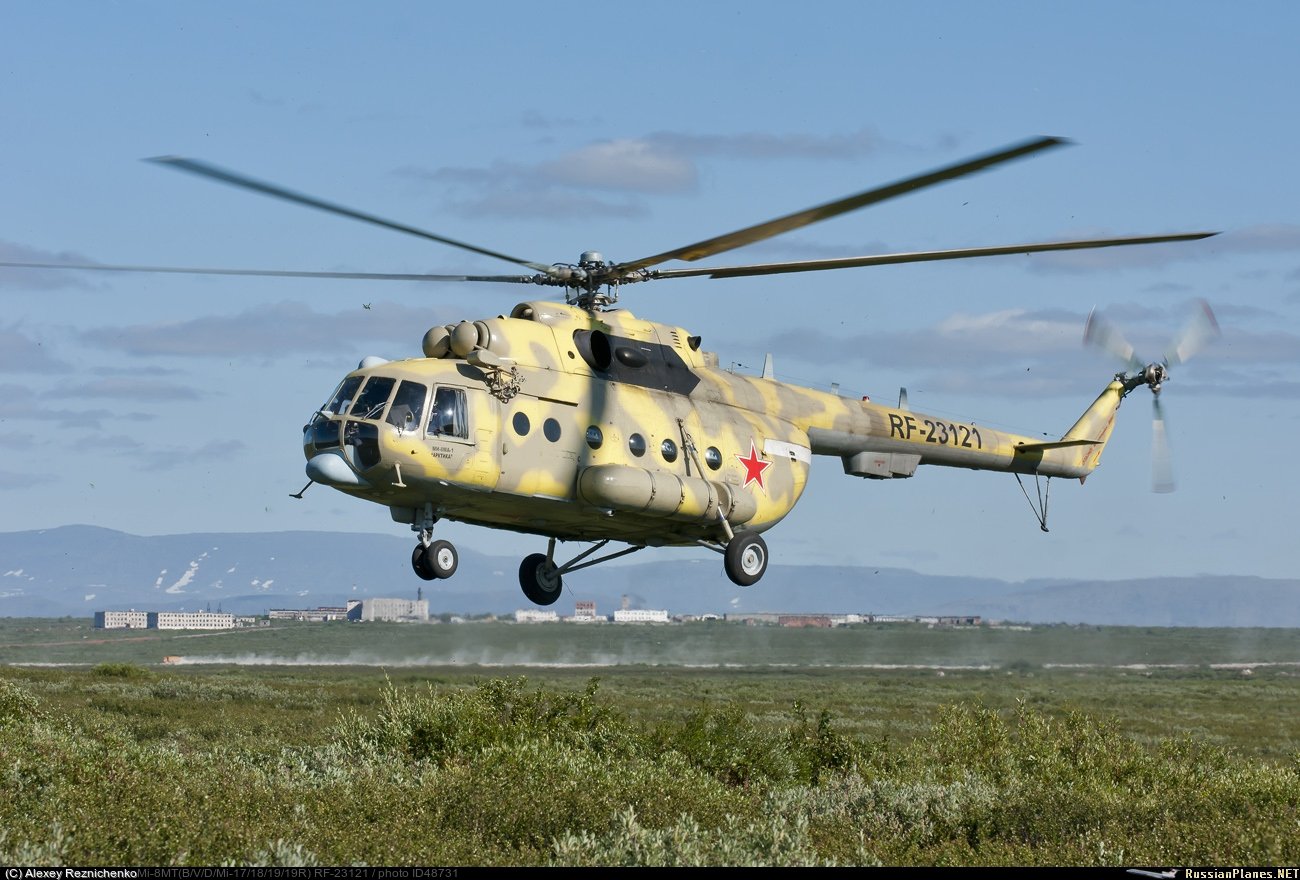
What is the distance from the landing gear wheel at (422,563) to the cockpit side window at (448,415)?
65.9 inches

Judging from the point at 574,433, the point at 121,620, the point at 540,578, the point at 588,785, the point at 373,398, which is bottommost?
the point at 121,620

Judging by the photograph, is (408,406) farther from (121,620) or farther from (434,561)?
(121,620)

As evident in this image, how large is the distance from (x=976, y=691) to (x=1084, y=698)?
6.07 meters

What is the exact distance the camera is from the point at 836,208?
18.2 meters

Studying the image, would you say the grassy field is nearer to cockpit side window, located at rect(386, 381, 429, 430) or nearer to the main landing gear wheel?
the main landing gear wheel

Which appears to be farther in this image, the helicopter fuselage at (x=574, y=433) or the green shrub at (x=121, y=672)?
the green shrub at (x=121, y=672)

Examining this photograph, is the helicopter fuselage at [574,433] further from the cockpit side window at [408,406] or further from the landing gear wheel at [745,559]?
the landing gear wheel at [745,559]

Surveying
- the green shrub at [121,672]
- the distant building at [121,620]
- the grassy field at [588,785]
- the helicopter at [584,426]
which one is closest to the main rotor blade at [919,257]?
the helicopter at [584,426]

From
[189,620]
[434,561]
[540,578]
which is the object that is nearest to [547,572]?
[540,578]

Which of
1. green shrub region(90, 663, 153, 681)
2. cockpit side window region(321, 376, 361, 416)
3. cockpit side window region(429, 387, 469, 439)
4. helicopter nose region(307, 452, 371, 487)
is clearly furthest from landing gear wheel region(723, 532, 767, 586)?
green shrub region(90, 663, 153, 681)

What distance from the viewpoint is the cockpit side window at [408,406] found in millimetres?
20625

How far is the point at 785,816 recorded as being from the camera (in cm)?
2461

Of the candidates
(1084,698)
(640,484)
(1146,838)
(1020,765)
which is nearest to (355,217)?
(640,484)

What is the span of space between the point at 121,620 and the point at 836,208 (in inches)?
7429
